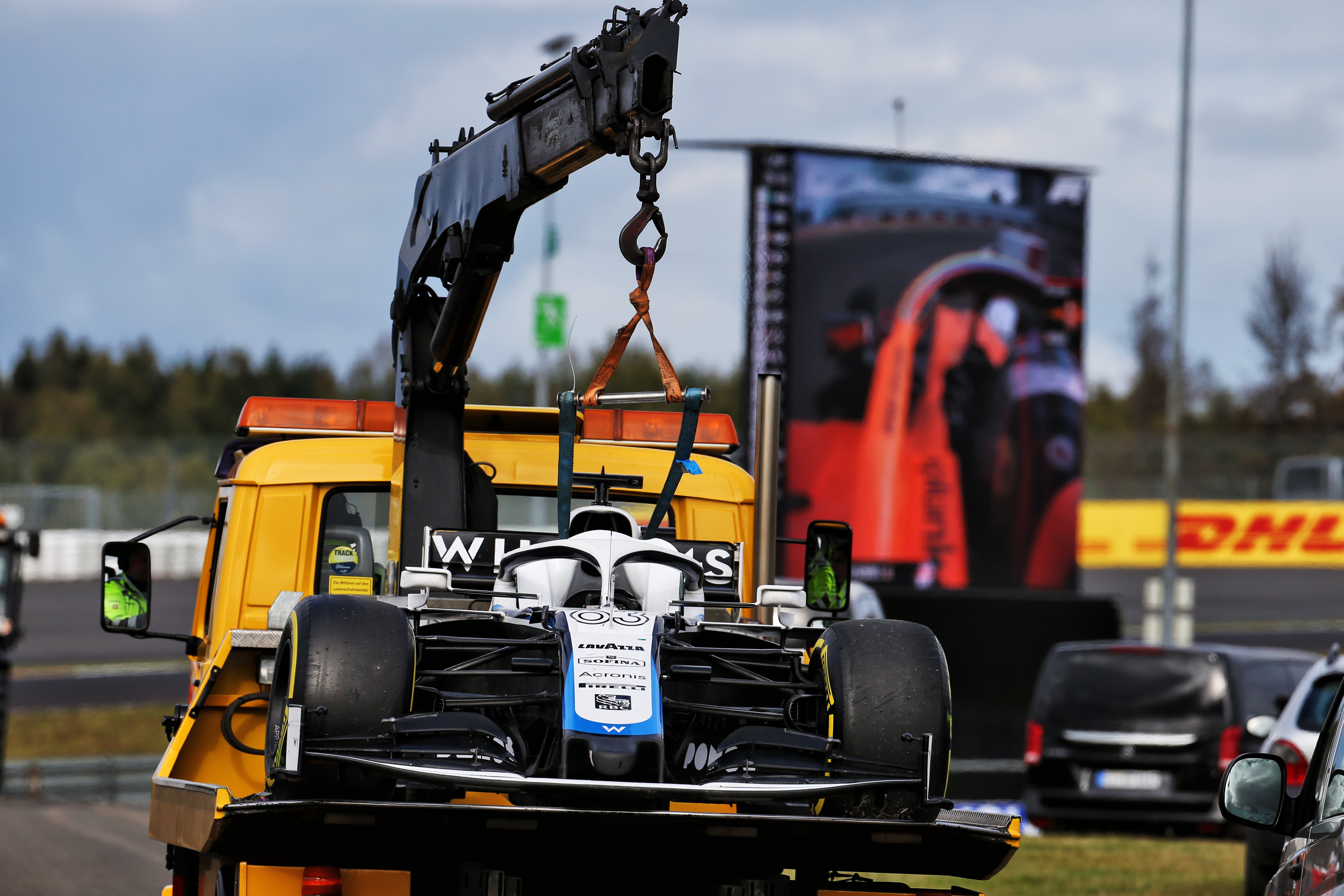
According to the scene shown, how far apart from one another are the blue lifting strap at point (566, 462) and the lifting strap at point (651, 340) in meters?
0.37

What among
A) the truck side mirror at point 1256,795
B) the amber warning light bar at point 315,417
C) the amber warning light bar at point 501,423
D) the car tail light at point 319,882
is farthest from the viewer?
the amber warning light bar at point 315,417

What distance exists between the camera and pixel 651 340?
6.41m

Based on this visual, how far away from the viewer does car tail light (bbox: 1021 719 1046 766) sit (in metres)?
16.0

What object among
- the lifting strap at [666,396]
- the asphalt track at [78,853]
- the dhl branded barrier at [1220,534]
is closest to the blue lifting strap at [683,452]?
the lifting strap at [666,396]

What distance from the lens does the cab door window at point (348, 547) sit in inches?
320

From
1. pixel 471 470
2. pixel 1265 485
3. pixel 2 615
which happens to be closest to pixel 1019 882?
pixel 471 470

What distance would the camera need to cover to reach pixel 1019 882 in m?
Result: 12.5

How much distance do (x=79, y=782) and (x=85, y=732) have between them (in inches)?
253

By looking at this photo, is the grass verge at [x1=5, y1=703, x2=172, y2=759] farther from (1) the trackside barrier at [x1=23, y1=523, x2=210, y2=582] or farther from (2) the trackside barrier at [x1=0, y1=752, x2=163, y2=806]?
(1) the trackside barrier at [x1=23, y1=523, x2=210, y2=582]

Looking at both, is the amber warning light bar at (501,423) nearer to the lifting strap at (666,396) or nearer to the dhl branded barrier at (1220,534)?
the lifting strap at (666,396)

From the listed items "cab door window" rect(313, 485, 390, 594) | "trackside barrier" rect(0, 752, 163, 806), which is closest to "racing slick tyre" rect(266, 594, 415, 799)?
"cab door window" rect(313, 485, 390, 594)

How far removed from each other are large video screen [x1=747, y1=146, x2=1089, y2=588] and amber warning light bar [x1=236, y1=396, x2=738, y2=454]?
37.8 feet

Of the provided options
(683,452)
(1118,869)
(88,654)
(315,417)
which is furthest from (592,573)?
(88,654)

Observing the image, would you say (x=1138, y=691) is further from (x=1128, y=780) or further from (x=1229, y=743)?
(x=1229, y=743)
